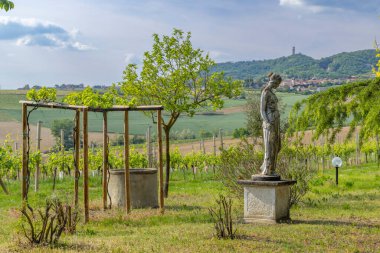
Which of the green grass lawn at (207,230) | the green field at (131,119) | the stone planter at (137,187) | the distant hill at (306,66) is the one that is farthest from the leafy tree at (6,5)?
the distant hill at (306,66)

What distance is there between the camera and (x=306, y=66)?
420 ft

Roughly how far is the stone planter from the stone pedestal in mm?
3698

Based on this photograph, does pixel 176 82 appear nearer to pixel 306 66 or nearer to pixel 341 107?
pixel 341 107

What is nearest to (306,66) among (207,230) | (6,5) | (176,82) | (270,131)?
(176,82)

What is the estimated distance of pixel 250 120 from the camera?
143 ft

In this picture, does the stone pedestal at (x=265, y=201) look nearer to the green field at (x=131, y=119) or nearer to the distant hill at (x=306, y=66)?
the green field at (x=131, y=119)

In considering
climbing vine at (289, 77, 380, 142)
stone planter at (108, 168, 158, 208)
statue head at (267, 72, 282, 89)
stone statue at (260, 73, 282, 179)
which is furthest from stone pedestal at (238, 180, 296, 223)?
stone planter at (108, 168, 158, 208)

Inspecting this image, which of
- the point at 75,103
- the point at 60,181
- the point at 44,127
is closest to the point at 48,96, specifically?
the point at 75,103

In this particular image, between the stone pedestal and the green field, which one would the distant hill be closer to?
the green field

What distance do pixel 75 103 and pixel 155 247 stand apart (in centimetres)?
514

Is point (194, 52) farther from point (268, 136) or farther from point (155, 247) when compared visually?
point (155, 247)

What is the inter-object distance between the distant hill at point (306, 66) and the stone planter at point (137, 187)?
336 ft

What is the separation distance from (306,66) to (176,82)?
11516cm

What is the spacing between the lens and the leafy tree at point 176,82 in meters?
16.7
